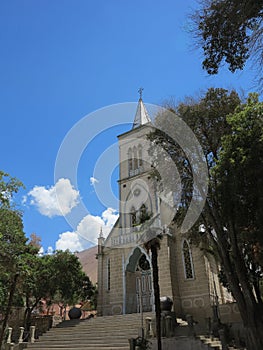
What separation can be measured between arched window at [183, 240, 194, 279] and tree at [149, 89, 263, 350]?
5354 mm

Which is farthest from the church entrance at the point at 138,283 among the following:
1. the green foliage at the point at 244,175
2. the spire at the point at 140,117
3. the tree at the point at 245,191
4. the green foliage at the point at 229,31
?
the green foliage at the point at 229,31

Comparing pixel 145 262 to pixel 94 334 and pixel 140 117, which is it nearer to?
pixel 94 334

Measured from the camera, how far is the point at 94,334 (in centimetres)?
1683

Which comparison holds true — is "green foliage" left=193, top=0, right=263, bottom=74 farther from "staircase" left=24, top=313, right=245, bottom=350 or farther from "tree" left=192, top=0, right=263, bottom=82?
"staircase" left=24, top=313, right=245, bottom=350

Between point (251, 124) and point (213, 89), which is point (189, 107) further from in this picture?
point (251, 124)

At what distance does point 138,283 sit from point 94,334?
569 centimetres

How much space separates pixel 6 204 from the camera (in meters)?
15.2

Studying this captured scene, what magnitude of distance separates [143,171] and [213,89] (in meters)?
12.6

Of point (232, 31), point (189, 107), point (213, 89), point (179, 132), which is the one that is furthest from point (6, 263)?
point (232, 31)

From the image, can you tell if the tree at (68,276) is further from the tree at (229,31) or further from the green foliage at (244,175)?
the tree at (229,31)

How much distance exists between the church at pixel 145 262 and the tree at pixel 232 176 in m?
3.02

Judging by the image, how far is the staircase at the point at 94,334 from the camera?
15290mm

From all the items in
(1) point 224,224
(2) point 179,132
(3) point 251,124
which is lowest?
(1) point 224,224

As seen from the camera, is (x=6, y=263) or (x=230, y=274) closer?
(x=230, y=274)
